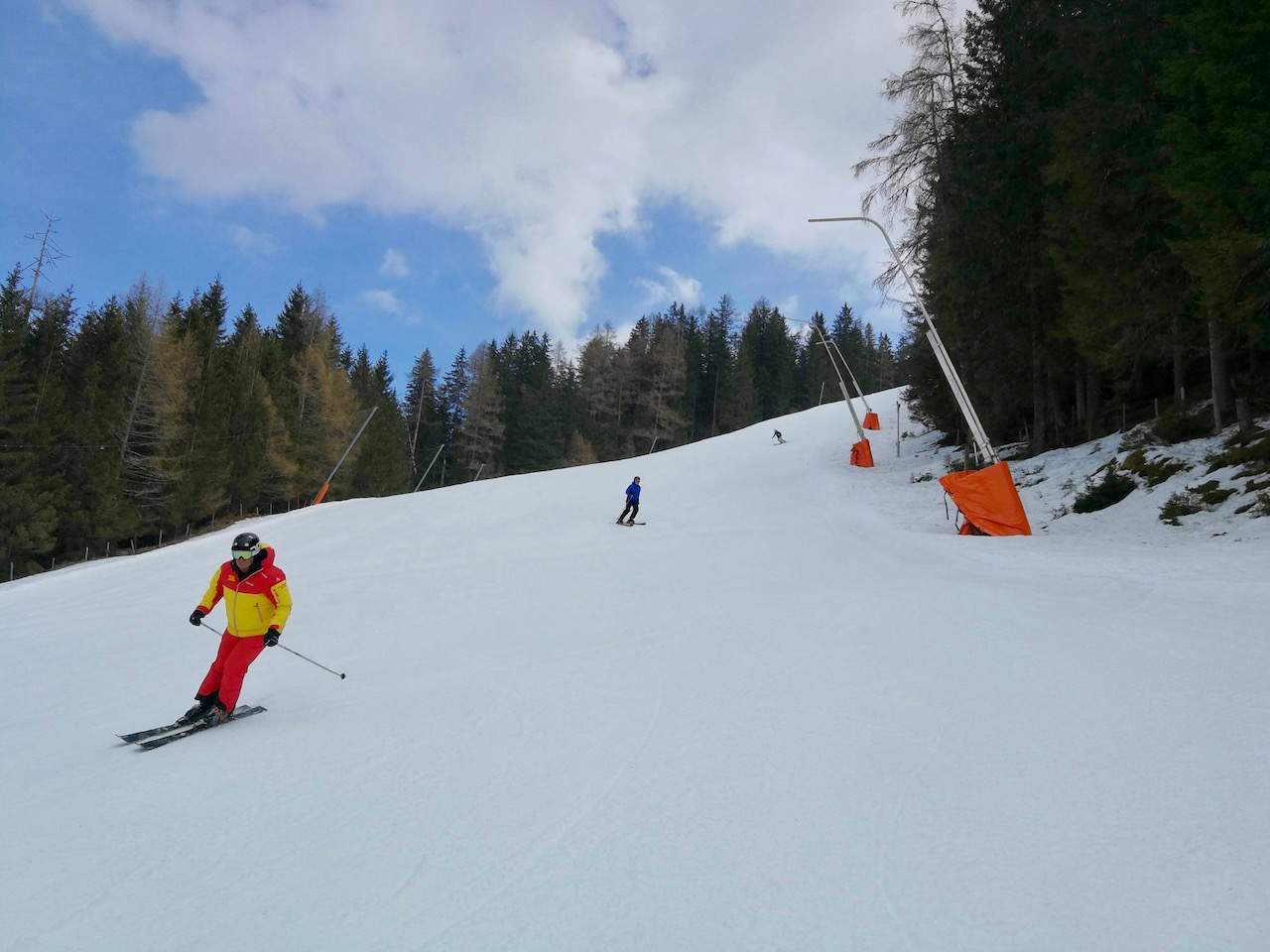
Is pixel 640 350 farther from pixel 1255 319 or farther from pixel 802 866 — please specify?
pixel 802 866

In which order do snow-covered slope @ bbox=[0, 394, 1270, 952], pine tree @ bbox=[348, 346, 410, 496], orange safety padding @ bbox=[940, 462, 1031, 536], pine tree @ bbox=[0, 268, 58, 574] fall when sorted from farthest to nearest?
pine tree @ bbox=[348, 346, 410, 496]
pine tree @ bbox=[0, 268, 58, 574]
orange safety padding @ bbox=[940, 462, 1031, 536]
snow-covered slope @ bbox=[0, 394, 1270, 952]

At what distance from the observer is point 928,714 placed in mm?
4949

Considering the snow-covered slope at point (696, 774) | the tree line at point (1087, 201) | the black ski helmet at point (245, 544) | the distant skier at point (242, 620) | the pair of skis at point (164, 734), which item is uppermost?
the tree line at point (1087, 201)

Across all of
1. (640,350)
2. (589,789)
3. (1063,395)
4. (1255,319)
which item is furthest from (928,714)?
(640,350)

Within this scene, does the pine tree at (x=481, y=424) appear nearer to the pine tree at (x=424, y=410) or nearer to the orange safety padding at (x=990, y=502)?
the pine tree at (x=424, y=410)

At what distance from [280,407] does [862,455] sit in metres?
39.2

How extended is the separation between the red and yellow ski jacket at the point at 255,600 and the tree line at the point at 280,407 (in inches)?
1188

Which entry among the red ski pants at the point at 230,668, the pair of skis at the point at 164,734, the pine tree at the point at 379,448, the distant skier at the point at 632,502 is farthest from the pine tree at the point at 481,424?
the pair of skis at the point at 164,734

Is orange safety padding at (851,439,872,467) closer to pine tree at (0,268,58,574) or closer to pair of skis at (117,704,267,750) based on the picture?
pair of skis at (117,704,267,750)

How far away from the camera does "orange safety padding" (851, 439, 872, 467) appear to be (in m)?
29.6

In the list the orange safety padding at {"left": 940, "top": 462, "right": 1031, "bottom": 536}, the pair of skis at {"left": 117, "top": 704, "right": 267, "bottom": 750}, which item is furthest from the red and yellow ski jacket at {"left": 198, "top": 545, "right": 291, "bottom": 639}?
the orange safety padding at {"left": 940, "top": 462, "right": 1031, "bottom": 536}

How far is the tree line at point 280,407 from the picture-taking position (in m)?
31.5

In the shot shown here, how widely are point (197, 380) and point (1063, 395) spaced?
44237mm

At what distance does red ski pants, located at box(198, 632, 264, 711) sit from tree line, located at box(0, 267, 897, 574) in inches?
1186
